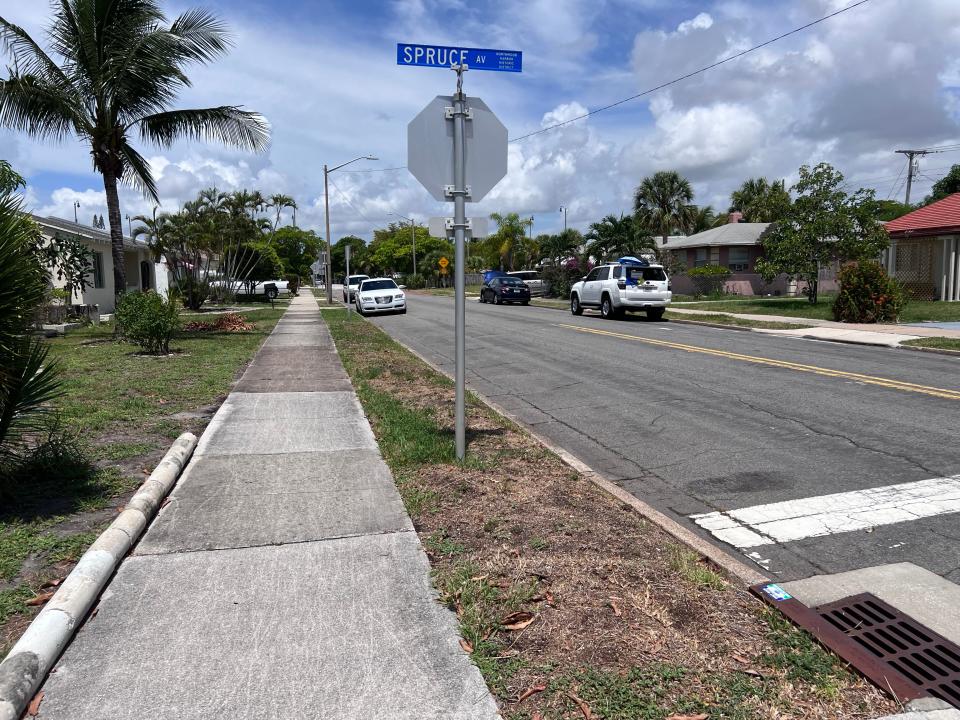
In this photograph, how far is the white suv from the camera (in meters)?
22.5

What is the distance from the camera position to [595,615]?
348cm

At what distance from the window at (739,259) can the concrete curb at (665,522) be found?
35698 millimetres

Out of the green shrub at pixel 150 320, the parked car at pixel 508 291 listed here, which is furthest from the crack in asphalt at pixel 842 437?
the parked car at pixel 508 291

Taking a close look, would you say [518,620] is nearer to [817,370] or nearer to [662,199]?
[817,370]

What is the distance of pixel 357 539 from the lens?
4.45 metres

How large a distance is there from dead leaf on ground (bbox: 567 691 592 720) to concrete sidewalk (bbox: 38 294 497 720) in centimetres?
32

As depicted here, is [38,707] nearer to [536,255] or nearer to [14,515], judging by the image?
[14,515]

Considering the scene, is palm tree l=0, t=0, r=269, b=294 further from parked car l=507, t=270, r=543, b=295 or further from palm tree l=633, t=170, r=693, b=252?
palm tree l=633, t=170, r=693, b=252

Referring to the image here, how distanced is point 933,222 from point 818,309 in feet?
21.6

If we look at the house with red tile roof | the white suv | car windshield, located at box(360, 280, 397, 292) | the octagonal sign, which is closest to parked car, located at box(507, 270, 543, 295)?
car windshield, located at box(360, 280, 397, 292)

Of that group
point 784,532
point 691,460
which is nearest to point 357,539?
point 784,532

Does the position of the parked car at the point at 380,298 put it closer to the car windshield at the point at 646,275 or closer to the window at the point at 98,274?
the window at the point at 98,274

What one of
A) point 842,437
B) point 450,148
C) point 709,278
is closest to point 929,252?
point 709,278

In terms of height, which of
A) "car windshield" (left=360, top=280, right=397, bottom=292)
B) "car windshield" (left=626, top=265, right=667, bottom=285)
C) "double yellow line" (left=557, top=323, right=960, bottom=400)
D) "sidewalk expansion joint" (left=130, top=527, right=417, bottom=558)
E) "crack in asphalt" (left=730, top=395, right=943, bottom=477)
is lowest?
"sidewalk expansion joint" (left=130, top=527, right=417, bottom=558)
